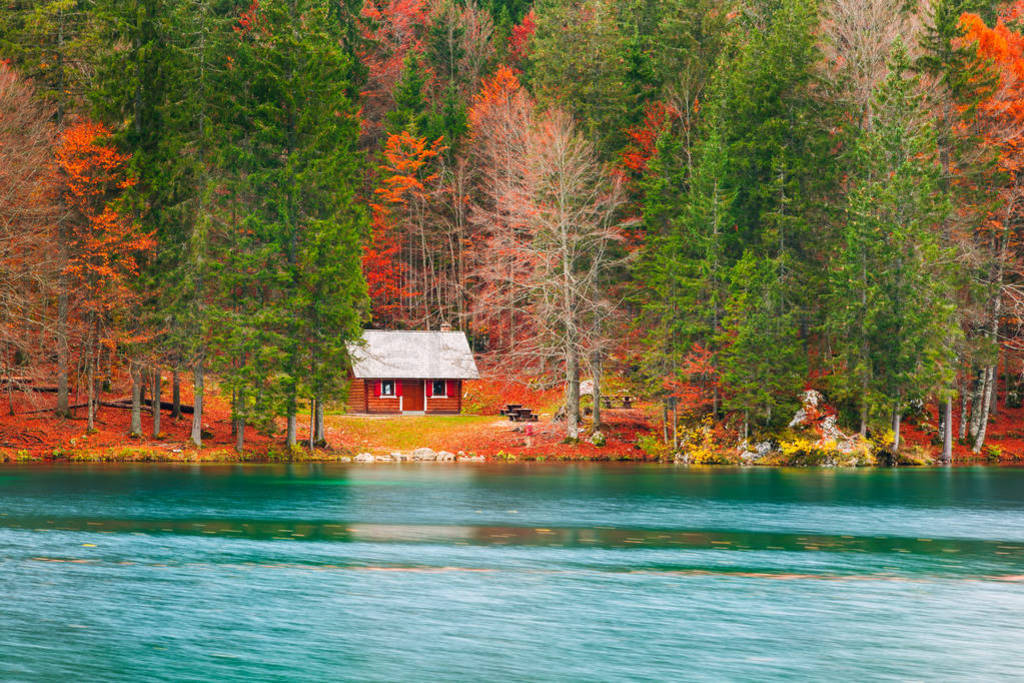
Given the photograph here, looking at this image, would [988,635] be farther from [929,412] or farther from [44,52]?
[44,52]

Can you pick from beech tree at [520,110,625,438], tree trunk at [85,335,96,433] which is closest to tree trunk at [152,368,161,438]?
tree trunk at [85,335,96,433]

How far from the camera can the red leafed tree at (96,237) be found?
1641 inches

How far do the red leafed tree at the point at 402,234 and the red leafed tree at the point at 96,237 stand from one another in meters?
19.4

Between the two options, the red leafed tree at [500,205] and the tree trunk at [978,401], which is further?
the red leafed tree at [500,205]

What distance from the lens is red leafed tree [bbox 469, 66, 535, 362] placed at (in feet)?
166

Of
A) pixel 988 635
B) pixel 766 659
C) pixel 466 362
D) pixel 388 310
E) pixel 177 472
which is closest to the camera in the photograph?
pixel 766 659

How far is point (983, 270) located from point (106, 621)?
134ft

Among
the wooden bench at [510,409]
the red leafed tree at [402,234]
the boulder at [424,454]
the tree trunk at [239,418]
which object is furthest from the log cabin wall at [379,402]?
the tree trunk at [239,418]

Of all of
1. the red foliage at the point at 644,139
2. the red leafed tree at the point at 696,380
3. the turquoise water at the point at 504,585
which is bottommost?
the turquoise water at the point at 504,585

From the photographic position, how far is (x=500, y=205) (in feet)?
175

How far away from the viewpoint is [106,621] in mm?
15273

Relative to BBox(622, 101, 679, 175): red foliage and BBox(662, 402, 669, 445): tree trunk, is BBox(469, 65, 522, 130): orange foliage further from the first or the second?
BBox(662, 402, 669, 445): tree trunk

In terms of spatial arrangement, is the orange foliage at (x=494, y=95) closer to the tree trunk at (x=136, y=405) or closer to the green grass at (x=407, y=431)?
the green grass at (x=407, y=431)

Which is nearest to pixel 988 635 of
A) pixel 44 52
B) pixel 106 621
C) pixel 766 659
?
pixel 766 659
